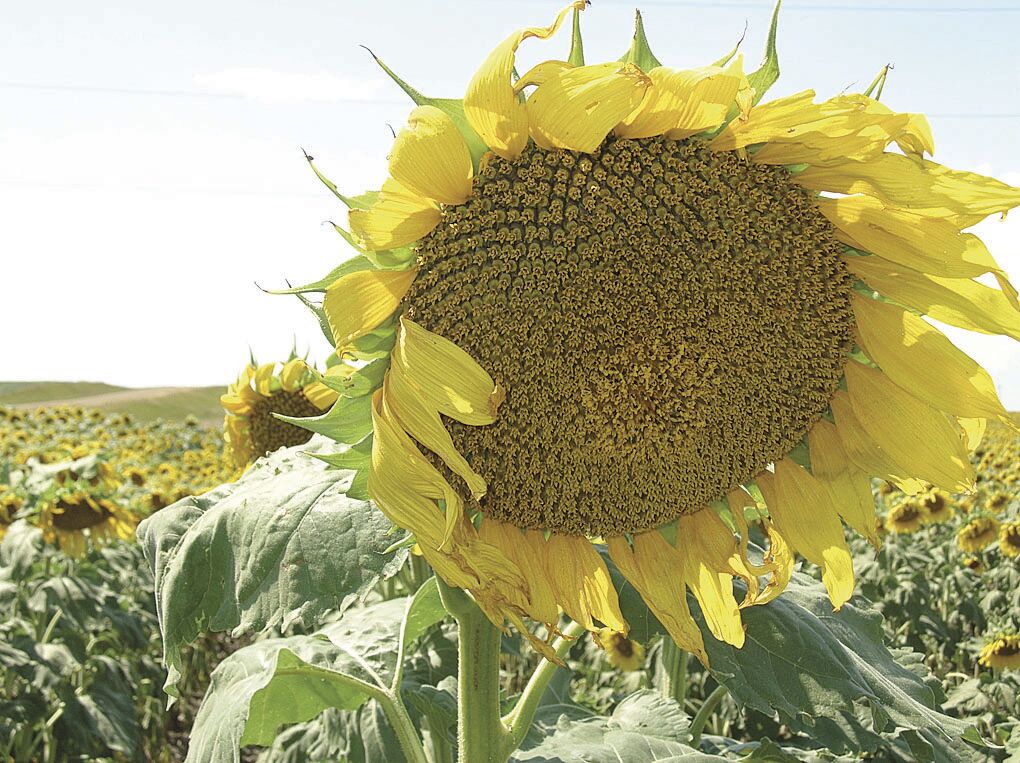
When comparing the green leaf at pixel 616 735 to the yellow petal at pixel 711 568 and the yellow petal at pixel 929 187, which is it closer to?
the yellow petal at pixel 711 568

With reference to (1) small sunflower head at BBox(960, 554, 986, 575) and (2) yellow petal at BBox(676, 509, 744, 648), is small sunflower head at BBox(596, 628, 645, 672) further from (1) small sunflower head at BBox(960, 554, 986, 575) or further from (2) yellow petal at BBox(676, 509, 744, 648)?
(2) yellow petal at BBox(676, 509, 744, 648)

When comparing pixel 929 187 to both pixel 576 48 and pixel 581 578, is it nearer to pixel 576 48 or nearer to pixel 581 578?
pixel 576 48

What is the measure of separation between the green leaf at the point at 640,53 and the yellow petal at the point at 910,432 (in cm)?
71

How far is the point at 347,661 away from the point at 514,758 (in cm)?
47

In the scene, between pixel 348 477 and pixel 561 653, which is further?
pixel 561 653

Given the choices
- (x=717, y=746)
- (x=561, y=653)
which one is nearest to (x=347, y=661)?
(x=561, y=653)

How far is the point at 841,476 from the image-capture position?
1894 mm

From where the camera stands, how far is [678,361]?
1689 millimetres

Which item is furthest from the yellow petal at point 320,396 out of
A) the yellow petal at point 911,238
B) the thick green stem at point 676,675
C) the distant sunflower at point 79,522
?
the distant sunflower at point 79,522

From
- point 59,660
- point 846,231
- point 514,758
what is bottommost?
point 59,660

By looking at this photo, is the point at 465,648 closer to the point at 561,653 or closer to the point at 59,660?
the point at 561,653

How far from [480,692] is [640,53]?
1222mm

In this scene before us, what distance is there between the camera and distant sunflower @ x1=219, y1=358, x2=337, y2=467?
14.9 feet

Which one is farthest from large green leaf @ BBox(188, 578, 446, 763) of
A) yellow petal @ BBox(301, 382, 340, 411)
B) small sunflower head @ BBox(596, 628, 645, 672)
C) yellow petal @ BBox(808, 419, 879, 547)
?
small sunflower head @ BBox(596, 628, 645, 672)
